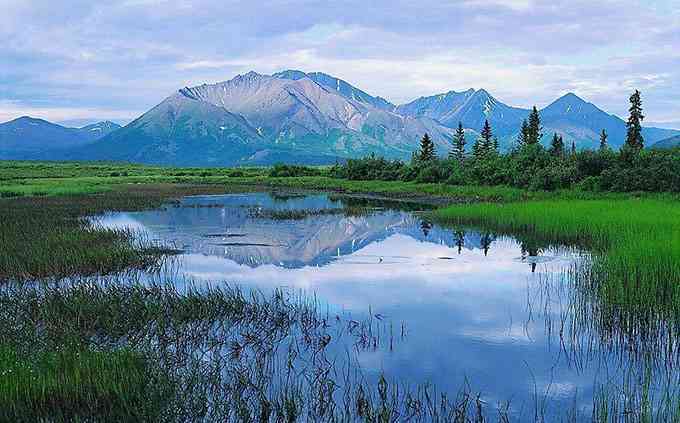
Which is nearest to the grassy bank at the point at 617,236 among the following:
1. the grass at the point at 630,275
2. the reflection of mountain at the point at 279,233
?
the grass at the point at 630,275

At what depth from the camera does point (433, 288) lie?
2152cm

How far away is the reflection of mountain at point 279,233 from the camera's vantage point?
29719 millimetres

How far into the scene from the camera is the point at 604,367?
12.5 m

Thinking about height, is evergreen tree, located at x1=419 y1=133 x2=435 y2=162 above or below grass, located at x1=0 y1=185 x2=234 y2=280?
above

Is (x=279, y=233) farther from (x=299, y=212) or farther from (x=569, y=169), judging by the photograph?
(x=569, y=169)

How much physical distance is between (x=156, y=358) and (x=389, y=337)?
5.94m

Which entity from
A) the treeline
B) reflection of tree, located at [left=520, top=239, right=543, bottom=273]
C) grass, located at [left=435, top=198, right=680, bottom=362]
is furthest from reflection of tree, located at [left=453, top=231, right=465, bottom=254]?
the treeline

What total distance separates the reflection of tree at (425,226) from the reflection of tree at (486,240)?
3.75 meters

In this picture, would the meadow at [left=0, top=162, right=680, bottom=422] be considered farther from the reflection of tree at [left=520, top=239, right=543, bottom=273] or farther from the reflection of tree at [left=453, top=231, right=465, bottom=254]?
the reflection of tree at [left=453, top=231, right=465, bottom=254]

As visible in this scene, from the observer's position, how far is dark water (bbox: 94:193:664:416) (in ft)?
41.2

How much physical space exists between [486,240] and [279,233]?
1290 cm

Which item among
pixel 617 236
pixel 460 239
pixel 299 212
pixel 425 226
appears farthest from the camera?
pixel 299 212

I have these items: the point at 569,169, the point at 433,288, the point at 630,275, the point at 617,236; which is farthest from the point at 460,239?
the point at 569,169

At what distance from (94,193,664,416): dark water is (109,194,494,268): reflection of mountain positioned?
8 centimetres
